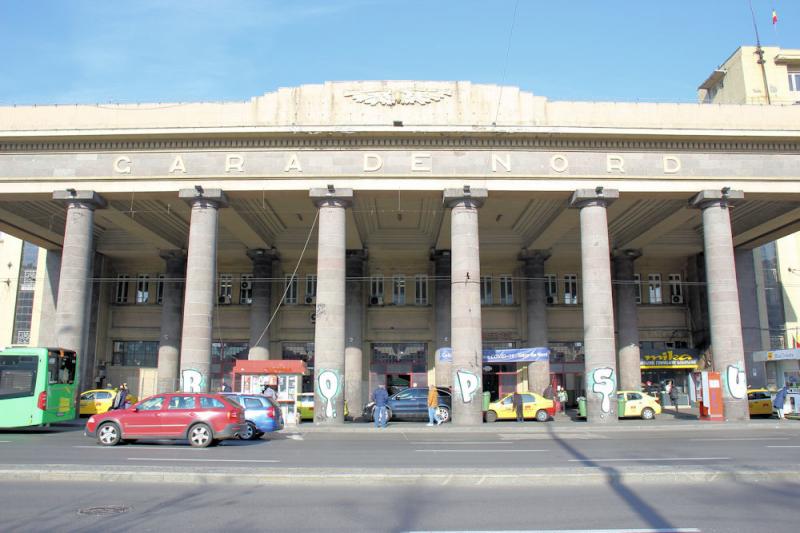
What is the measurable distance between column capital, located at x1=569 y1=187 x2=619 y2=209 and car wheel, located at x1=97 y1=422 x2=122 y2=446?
1995cm

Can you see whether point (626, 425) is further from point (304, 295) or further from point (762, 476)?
point (304, 295)

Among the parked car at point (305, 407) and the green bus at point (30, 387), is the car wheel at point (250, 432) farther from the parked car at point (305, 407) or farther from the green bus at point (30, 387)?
the parked car at point (305, 407)

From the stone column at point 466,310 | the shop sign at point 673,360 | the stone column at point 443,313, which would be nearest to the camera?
the stone column at point 466,310

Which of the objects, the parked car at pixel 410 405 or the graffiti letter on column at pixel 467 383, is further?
the parked car at pixel 410 405

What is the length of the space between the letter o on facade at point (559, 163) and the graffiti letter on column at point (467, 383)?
31.9 feet

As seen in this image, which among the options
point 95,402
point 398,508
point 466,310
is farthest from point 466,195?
point 95,402

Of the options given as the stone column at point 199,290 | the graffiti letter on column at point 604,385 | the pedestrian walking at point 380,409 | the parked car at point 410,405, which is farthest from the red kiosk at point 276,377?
the graffiti letter on column at point 604,385

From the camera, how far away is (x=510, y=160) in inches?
1080

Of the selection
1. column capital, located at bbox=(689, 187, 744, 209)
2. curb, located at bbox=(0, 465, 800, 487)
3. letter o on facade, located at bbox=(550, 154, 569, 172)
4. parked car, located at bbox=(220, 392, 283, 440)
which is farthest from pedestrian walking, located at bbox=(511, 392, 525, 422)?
curb, located at bbox=(0, 465, 800, 487)

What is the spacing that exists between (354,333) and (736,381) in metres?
20.2

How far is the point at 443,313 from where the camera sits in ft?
124

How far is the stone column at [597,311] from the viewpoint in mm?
25688

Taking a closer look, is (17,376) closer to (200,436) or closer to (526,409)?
(200,436)

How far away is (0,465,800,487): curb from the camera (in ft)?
32.9
